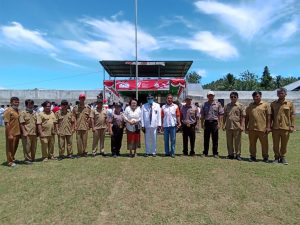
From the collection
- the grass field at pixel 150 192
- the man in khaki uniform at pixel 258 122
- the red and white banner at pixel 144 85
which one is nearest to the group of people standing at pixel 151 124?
the man in khaki uniform at pixel 258 122

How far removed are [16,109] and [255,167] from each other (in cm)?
Answer: 625

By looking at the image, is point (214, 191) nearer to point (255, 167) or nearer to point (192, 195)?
point (192, 195)

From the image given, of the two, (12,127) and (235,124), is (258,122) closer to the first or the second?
(235,124)

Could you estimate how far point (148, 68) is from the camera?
87.1 feet

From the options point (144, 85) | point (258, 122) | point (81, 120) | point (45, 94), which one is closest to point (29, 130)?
point (81, 120)

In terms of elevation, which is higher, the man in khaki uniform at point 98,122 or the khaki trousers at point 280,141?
the man in khaki uniform at point 98,122

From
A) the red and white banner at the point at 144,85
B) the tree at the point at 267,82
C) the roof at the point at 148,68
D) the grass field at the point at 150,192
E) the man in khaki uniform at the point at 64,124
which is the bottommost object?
the grass field at the point at 150,192

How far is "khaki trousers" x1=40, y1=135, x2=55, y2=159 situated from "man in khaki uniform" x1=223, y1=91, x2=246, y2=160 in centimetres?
490

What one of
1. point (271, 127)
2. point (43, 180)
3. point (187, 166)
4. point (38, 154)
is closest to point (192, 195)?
point (187, 166)

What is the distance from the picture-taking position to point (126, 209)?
6191 mm

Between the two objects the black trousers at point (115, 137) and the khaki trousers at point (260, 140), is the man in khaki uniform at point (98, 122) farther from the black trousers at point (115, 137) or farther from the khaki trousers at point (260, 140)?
the khaki trousers at point (260, 140)

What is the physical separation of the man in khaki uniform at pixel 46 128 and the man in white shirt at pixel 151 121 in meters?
2.54

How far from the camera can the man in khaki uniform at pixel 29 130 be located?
31.4 feet

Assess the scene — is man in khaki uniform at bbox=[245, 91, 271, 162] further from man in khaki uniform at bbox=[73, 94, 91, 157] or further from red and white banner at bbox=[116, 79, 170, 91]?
red and white banner at bbox=[116, 79, 170, 91]
